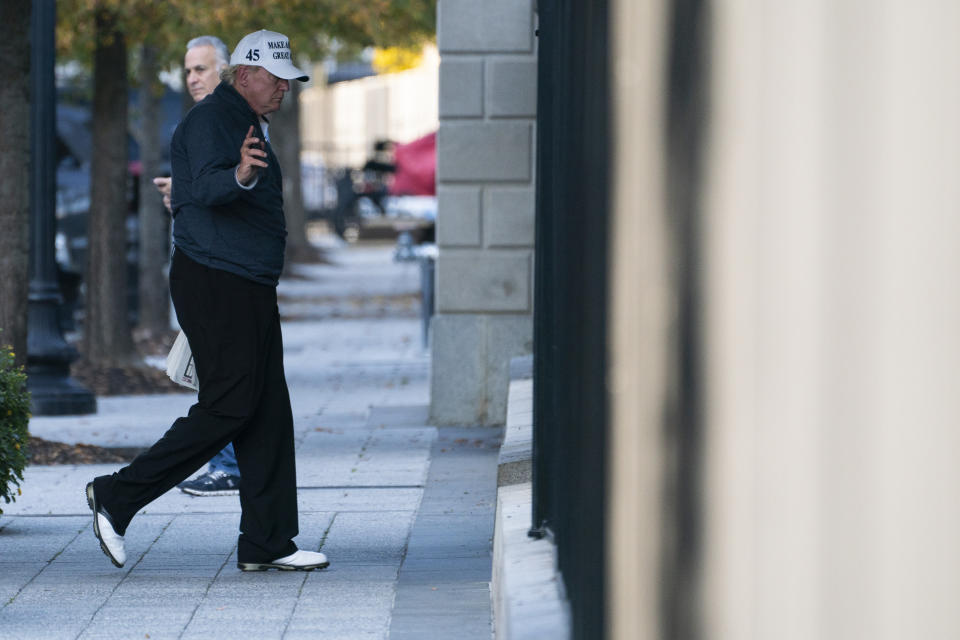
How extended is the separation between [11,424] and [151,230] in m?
10.2

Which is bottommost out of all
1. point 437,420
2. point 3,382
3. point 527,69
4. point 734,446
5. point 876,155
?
point 437,420

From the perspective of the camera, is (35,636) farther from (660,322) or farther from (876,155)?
(876,155)

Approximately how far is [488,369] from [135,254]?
416 inches

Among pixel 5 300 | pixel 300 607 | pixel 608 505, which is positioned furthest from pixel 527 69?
pixel 608 505

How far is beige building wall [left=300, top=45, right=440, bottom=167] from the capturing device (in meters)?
51.0

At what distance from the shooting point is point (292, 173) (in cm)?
3045

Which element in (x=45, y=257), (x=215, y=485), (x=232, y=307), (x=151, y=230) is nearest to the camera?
(x=232, y=307)

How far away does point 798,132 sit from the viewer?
1811mm

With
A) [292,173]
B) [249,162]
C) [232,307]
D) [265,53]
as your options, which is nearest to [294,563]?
[232,307]

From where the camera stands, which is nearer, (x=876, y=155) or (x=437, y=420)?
(x=876, y=155)

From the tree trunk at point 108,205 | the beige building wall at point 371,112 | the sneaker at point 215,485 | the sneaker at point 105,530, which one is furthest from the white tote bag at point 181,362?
the beige building wall at point 371,112

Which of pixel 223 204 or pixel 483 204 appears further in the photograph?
pixel 483 204

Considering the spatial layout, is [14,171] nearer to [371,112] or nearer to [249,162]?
[249,162]

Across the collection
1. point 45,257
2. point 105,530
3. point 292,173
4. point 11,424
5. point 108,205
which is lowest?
point 105,530
